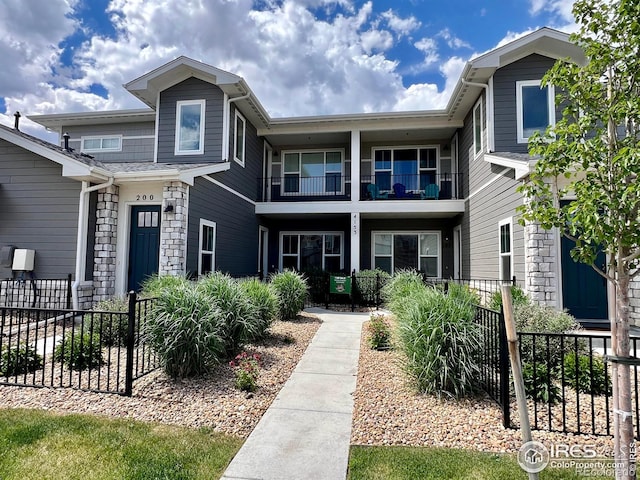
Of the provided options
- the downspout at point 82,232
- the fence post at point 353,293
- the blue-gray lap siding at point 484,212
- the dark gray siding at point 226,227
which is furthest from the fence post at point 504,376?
the downspout at point 82,232

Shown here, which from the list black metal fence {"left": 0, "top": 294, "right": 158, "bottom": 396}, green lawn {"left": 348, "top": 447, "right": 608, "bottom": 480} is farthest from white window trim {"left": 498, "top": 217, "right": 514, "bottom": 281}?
black metal fence {"left": 0, "top": 294, "right": 158, "bottom": 396}

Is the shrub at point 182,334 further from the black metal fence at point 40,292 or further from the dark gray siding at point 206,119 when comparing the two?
the dark gray siding at point 206,119

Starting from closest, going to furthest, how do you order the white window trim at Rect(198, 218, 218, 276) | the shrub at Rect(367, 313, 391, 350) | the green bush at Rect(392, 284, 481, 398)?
1. the green bush at Rect(392, 284, 481, 398)
2. the shrub at Rect(367, 313, 391, 350)
3. the white window trim at Rect(198, 218, 218, 276)

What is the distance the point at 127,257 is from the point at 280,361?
5.50 m

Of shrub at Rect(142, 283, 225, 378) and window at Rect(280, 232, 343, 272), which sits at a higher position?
window at Rect(280, 232, 343, 272)

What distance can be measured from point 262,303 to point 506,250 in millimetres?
5846

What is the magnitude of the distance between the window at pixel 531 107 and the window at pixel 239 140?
310 inches

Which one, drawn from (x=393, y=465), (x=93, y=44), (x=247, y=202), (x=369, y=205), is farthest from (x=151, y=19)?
(x=393, y=465)

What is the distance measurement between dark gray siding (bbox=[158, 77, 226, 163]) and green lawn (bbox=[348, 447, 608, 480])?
882 centimetres

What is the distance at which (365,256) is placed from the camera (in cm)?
1378

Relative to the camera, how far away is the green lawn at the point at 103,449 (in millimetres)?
2535

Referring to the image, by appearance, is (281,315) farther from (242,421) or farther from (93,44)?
(93,44)

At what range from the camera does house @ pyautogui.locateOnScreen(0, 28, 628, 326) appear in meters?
7.91

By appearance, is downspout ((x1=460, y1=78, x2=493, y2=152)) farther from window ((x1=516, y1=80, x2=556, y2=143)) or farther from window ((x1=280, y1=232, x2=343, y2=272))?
window ((x1=280, y1=232, x2=343, y2=272))
